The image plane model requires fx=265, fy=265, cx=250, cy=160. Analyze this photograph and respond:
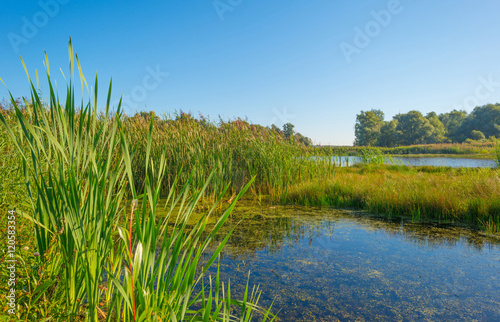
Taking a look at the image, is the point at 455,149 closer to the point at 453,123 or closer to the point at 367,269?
the point at 367,269

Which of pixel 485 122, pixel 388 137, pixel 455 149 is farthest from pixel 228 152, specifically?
pixel 485 122

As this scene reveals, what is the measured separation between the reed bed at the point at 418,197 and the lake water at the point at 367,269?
51 centimetres

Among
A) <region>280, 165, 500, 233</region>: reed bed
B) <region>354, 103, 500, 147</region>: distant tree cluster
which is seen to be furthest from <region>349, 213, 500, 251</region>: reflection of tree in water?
<region>354, 103, 500, 147</region>: distant tree cluster

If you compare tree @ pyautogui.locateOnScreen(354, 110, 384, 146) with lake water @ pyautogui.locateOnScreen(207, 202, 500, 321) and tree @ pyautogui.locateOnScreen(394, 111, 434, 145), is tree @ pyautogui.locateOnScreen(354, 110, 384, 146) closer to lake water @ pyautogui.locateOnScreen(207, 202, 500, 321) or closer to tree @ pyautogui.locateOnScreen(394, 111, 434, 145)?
tree @ pyautogui.locateOnScreen(394, 111, 434, 145)

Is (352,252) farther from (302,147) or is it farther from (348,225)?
(302,147)

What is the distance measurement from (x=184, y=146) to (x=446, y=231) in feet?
15.4

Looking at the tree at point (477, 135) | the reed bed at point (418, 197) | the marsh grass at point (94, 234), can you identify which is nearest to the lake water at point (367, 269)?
the reed bed at point (418, 197)

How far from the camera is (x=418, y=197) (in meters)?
4.69

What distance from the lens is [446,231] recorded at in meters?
3.79

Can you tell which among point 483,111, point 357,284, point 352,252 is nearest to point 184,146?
point 352,252

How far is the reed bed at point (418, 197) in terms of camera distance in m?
4.11

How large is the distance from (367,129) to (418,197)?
5374 cm

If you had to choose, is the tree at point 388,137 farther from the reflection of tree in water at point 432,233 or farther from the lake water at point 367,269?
the lake water at point 367,269

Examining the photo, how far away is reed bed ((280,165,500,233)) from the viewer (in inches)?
162
